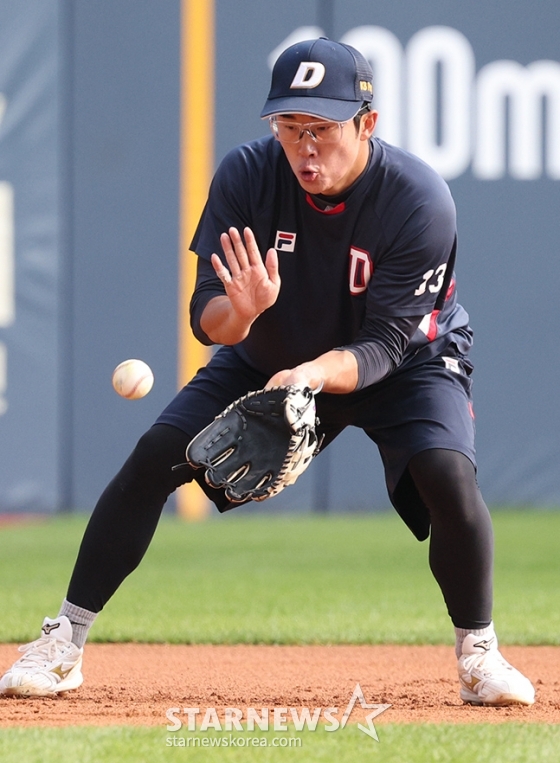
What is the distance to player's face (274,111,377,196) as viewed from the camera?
275 cm

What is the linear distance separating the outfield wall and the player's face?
206 inches

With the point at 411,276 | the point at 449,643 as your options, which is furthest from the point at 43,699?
the point at 449,643

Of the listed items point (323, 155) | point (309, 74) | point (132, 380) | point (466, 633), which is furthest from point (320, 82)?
point (466, 633)

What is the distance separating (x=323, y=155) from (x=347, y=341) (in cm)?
51

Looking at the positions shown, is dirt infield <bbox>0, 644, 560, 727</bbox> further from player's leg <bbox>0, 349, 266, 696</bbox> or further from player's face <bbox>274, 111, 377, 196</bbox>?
player's face <bbox>274, 111, 377, 196</bbox>

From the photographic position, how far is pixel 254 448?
9.13ft

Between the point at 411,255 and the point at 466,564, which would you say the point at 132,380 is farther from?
the point at 466,564

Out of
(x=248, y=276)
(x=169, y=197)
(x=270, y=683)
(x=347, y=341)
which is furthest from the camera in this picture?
(x=169, y=197)

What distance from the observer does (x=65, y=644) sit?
300cm

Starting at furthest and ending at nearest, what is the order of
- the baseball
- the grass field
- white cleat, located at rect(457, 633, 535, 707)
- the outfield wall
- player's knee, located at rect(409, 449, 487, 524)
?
1. the outfield wall
2. the baseball
3. white cleat, located at rect(457, 633, 535, 707)
4. player's knee, located at rect(409, 449, 487, 524)
5. the grass field

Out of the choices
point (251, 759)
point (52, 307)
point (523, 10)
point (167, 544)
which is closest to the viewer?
point (251, 759)

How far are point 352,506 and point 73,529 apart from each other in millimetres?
1899

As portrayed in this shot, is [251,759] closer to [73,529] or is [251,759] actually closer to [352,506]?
[73,529]

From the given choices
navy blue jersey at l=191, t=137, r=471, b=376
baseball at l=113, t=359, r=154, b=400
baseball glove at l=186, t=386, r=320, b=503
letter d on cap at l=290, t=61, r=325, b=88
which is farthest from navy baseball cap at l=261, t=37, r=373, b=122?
baseball at l=113, t=359, r=154, b=400
